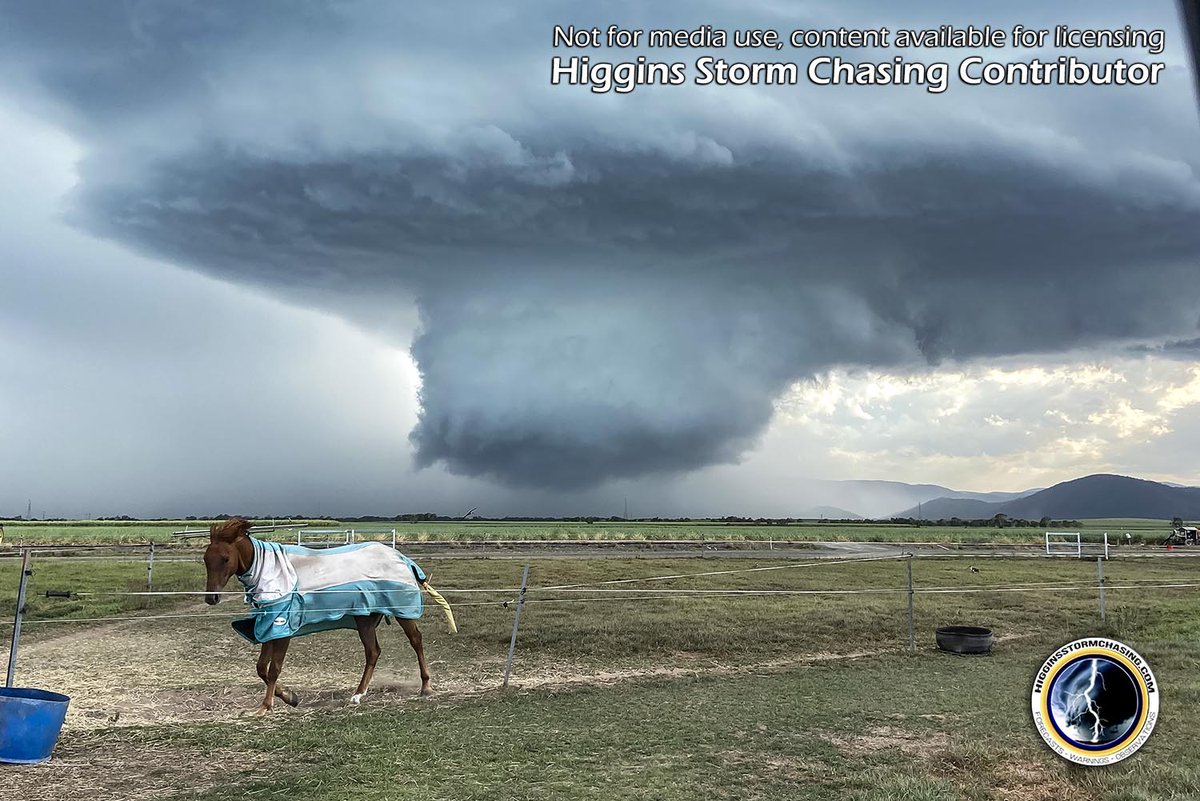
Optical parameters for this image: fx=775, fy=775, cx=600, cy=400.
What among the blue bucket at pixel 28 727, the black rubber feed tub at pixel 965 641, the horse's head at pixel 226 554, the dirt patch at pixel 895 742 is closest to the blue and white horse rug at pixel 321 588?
the horse's head at pixel 226 554

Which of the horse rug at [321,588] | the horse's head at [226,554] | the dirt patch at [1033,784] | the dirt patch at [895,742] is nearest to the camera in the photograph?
the dirt patch at [1033,784]

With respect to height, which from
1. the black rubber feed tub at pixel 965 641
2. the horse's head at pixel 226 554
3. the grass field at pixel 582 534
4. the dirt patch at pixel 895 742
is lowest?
the grass field at pixel 582 534

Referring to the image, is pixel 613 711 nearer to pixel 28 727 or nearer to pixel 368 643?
pixel 368 643

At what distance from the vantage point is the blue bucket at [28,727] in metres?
6.91

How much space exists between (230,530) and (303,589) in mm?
1184

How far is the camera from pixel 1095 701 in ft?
16.5

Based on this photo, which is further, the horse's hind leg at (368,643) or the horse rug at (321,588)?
the horse's hind leg at (368,643)

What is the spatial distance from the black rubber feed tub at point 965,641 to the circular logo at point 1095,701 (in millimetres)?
8440

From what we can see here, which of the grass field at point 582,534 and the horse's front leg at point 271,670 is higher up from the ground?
the horse's front leg at point 271,670

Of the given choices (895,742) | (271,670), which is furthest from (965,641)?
(271,670)

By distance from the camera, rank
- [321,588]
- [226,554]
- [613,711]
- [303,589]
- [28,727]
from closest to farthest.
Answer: [28,727] → [226,554] → [613,711] → [303,589] → [321,588]

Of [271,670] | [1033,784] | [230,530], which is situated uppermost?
[230,530]

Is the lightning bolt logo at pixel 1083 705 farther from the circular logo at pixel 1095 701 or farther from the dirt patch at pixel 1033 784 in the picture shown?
the dirt patch at pixel 1033 784

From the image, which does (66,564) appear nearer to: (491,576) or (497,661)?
(491,576)
